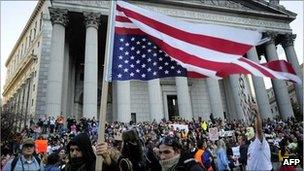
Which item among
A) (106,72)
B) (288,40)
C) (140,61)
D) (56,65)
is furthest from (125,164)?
(288,40)

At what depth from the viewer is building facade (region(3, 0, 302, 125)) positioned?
92.2 ft

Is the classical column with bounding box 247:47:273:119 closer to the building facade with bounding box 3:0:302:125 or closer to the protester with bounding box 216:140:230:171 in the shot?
the building facade with bounding box 3:0:302:125

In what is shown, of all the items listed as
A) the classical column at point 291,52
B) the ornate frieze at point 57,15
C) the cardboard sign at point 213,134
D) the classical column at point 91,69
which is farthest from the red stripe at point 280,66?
the classical column at point 291,52

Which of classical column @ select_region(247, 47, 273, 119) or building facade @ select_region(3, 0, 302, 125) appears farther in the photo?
classical column @ select_region(247, 47, 273, 119)

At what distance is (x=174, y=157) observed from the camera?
4.30 meters

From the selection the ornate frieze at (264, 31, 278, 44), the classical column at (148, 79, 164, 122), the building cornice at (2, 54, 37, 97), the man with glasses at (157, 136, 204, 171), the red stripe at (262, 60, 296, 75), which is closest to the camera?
the man with glasses at (157, 136, 204, 171)

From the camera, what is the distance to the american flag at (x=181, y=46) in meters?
6.33

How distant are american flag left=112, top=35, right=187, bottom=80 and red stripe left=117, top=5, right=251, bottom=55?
0.38 m

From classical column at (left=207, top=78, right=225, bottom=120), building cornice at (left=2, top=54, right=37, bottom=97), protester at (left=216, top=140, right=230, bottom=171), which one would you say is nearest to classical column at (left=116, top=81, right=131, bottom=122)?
classical column at (left=207, top=78, right=225, bottom=120)

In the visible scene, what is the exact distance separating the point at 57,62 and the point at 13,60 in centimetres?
4717

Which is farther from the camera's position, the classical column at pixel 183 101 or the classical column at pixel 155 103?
the classical column at pixel 183 101

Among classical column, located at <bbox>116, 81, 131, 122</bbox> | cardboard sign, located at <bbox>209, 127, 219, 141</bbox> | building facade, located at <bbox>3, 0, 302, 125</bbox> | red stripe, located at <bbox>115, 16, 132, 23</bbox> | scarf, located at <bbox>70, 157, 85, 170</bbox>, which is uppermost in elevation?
building facade, located at <bbox>3, 0, 302, 125</bbox>

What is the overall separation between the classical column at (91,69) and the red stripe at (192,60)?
20.1m

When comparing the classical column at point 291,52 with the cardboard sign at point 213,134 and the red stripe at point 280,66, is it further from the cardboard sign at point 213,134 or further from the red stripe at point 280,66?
the red stripe at point 280,66
